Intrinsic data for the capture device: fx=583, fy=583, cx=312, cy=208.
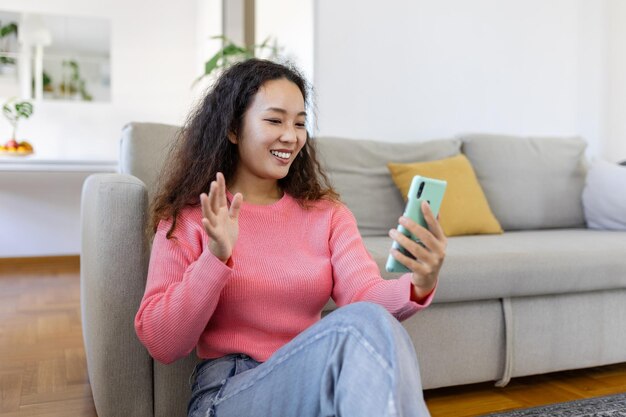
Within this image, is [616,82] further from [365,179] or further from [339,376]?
[339,376]

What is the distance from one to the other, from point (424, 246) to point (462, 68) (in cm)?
212

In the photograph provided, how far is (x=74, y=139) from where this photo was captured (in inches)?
170

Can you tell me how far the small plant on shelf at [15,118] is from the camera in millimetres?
3830

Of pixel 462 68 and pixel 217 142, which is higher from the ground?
pixel 462 68

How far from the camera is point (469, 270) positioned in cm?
→ 166

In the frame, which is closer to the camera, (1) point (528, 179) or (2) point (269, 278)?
(2) point (269, 278)

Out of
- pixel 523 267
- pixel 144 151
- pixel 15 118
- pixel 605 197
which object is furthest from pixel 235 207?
pixel 15 118

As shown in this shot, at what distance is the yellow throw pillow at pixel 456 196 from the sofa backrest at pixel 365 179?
0.05 meters

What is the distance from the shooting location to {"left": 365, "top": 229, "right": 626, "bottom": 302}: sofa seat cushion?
5.43 feet

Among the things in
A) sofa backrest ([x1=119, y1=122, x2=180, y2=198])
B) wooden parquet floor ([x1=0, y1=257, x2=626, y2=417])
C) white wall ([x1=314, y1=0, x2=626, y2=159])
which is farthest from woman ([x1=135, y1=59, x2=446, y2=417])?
white wall ([x1=314, y1=0, x2=626, y2=159])

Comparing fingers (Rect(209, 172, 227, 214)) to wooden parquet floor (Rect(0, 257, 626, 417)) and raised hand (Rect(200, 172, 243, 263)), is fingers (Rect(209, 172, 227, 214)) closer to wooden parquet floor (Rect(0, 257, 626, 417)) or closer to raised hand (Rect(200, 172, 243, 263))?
raised hand (Rect(200, 172, 243, 263))

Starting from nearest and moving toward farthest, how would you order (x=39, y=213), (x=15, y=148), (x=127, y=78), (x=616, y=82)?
(x=616, y=82) < (x=15, y=148) < (x=39, y=213) < (x=127, y=78)

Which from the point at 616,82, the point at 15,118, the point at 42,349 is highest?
the point at 616,82

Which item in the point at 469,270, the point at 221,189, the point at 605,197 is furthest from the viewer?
the point at 605,197
